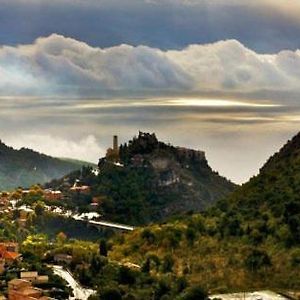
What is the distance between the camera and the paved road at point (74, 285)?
2363cm

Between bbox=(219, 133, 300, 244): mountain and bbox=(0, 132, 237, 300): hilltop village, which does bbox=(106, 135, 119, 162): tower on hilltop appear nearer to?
bbox=(0, 132, 237, 300): hilltop village

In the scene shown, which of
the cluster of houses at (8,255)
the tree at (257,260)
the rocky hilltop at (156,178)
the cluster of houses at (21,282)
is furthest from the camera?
the rocky hilltop at (156,178)

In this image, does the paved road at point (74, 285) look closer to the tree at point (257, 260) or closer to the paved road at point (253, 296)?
the paved road at point (253, 296)

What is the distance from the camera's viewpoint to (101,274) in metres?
25.9

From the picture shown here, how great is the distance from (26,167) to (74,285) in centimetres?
7230

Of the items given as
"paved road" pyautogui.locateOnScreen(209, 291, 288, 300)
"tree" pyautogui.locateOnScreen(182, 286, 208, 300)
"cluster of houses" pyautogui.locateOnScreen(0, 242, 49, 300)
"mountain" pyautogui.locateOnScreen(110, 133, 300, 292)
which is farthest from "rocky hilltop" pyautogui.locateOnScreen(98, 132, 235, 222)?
"tree" pyautogui.locateOnScreen(182, 286, 208, 300)

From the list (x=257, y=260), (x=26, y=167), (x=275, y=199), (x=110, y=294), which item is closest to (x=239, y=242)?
(x=257, y=260)

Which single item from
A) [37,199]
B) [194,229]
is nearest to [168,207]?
[37,199]

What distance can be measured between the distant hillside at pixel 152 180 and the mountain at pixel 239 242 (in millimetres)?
20827

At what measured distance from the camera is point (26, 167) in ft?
316

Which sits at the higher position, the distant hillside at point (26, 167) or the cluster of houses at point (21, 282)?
the distant hillside at point (26, 167)

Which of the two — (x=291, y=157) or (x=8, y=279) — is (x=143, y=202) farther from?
(x=8, y=279)

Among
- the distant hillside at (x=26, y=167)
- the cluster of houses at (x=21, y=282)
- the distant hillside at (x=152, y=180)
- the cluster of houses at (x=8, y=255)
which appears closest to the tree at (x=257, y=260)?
the cluster of houses at (x=21, y=282)

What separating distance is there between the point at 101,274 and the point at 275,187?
8.28 metres
